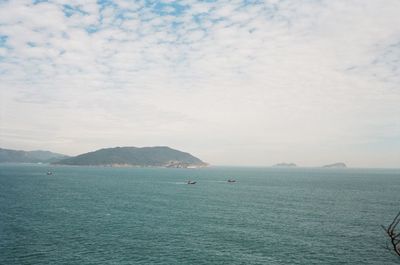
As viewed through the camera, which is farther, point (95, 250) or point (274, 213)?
point (274, 213)

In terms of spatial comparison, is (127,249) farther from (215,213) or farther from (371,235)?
(371,235)

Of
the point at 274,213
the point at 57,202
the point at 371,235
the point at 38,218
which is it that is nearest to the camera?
Result: the point at 371,235

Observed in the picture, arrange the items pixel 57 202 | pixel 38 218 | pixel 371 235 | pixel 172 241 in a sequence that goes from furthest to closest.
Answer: pixel 57 202, pixel 38 218, pixel 371 235, pixel 172 241

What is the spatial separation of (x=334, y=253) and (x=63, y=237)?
62.7 m

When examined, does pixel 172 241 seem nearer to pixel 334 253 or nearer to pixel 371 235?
pixel 334 253

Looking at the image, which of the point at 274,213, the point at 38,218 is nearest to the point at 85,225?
the point at 38,218

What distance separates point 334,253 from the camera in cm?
6825

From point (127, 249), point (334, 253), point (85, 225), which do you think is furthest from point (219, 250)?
point (85, 225)

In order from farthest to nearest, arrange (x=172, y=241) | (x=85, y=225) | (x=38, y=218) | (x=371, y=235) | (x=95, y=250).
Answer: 1. (x=38, y=218)
2. (x=85, y=225)
3. (x=371, y=235)
4. (x=172, y=241)
5. (x=95, y=250)

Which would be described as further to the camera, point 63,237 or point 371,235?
point 371,235

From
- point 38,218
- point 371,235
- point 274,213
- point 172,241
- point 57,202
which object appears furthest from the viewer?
point 57,202

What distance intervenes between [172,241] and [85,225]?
29.7 metres

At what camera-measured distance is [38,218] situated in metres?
99.8

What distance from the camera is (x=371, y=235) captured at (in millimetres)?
83312
